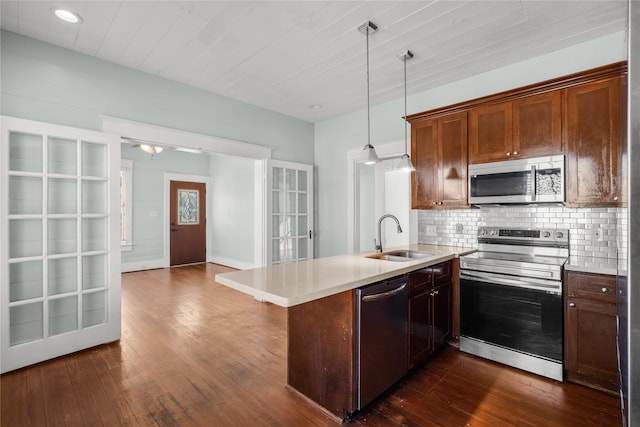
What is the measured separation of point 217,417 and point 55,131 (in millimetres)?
2685

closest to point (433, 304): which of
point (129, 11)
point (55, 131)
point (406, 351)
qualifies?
point (406, 351)

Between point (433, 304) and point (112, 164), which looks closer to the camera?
point (433, 304)

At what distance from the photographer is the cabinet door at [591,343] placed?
7.09 feet

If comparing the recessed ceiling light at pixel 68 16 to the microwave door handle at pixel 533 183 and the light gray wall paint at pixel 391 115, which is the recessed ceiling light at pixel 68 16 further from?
the microwave door handle at pixel 533 183

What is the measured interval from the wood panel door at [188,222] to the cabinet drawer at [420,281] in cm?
625

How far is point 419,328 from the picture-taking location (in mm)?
2459

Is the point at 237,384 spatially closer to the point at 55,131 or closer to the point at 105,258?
the point at 105,258

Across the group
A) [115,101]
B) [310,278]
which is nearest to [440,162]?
[310,278]

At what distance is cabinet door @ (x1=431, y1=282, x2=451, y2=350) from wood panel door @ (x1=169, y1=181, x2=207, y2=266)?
20.4ft

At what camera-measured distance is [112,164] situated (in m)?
3.06

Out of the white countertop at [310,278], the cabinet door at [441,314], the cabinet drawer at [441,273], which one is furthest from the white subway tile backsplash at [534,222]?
the white countertop at [310,278]

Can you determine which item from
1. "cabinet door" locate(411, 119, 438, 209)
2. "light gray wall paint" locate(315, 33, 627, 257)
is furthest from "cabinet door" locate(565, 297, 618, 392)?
"light gray wall paint" locate(315, 33, 627, 257)

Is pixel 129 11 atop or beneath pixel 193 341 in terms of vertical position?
atop

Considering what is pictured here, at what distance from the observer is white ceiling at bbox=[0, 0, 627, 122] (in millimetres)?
2289
